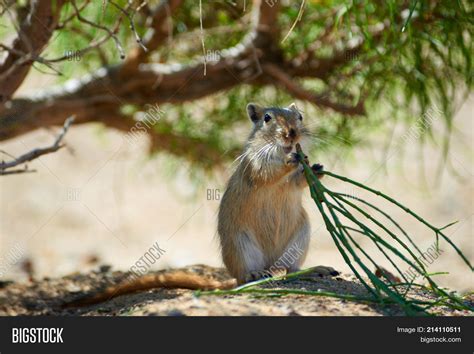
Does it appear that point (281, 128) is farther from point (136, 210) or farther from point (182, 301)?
point (136, 210)

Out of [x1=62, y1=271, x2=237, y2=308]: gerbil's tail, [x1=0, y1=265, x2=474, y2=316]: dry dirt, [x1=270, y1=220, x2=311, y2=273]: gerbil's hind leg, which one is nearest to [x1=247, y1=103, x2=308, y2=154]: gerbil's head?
[x1=270, y1=220, x2=311, y2=273]: gerbil's hind leg

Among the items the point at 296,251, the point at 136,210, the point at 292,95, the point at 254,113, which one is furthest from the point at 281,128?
the point at 136,210

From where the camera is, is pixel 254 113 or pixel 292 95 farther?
pixel 292 95

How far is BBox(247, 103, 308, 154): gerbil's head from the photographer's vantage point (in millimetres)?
4707

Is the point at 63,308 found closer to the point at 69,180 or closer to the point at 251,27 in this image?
the point at 251,27

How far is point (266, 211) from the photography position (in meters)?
4.93

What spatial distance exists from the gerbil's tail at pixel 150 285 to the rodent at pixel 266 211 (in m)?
0.16

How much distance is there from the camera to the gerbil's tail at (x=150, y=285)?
5.22 meters

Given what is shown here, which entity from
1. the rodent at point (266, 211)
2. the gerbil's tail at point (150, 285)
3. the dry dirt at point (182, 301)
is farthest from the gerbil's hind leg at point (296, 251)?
the gerbil's tail at point (150, 285)

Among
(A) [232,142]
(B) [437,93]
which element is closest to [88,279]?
(A) [232,142]

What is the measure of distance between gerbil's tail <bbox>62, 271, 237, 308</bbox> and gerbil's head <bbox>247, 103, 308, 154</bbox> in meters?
1.11

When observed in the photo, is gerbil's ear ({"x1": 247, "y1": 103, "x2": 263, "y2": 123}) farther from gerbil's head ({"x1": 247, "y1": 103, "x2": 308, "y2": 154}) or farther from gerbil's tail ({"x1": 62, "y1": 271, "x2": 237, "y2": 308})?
gerbil's tail ({"x1": 62, "y1": 271, "x2": 237, "y2": 308})

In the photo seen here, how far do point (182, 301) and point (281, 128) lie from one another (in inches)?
59.6

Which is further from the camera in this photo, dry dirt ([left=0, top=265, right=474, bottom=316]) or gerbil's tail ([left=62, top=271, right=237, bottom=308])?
gerbil's tail ([left=62, top=271, right=237, bottom=308])
